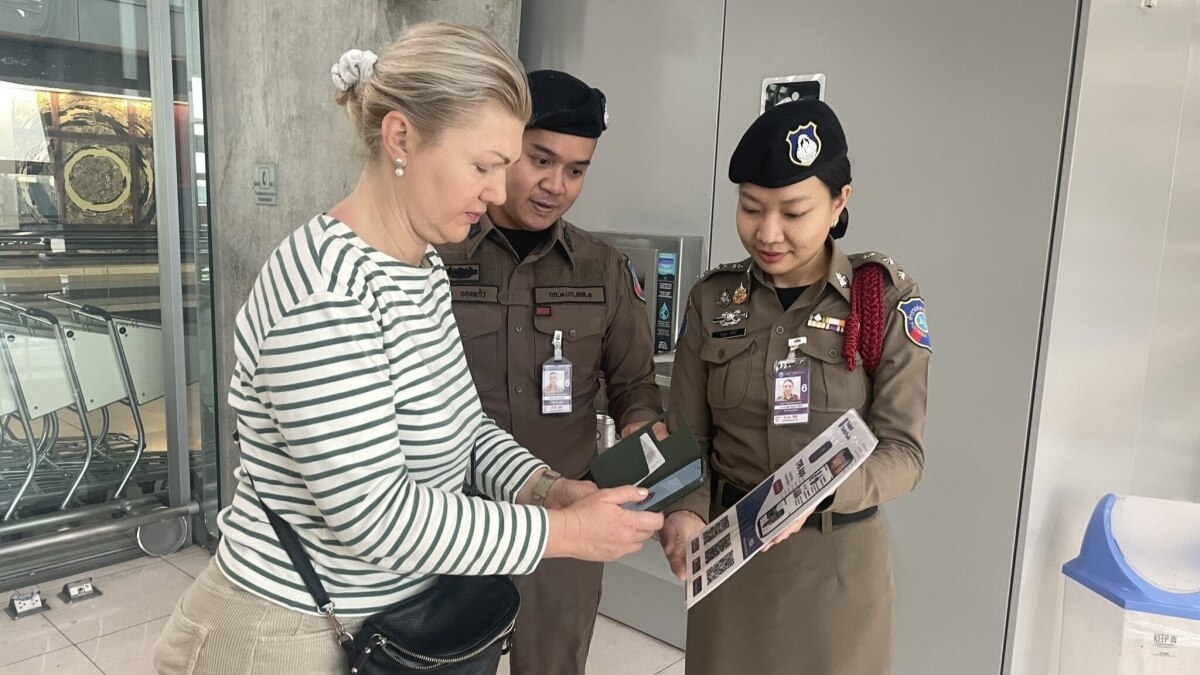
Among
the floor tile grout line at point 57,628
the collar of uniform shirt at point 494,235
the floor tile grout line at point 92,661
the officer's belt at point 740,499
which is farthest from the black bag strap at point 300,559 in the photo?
the floor tile grout line at point 57,628

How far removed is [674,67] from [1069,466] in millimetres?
1731

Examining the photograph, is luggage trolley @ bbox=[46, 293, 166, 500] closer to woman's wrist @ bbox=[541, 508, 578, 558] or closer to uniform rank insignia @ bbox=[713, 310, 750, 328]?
uniform rank insignia @ bbox=[713, 310, 750, 328]

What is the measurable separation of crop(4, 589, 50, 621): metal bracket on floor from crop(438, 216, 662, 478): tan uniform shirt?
7.67ft

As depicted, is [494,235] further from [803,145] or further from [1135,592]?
[1135,592]

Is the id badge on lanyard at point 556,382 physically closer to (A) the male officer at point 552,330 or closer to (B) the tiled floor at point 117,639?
(A) the male officer at point 552,330

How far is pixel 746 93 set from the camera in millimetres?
2656

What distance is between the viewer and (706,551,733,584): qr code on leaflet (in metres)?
1.20

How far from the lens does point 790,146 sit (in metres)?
1.38

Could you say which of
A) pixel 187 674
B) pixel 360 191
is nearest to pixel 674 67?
pixel 360 191

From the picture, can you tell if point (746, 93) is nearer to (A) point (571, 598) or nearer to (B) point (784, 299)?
(B) point (784, 299)

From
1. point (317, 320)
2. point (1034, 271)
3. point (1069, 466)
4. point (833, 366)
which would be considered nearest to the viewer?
point (317, 320)

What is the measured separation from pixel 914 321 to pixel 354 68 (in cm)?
99

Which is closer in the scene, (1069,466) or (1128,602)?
(1128,602)

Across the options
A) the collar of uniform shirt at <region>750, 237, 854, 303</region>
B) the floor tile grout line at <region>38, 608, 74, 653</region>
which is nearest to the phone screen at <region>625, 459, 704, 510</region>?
the collar of uniform shirt at <region>750, 237, 854, 303</region>
